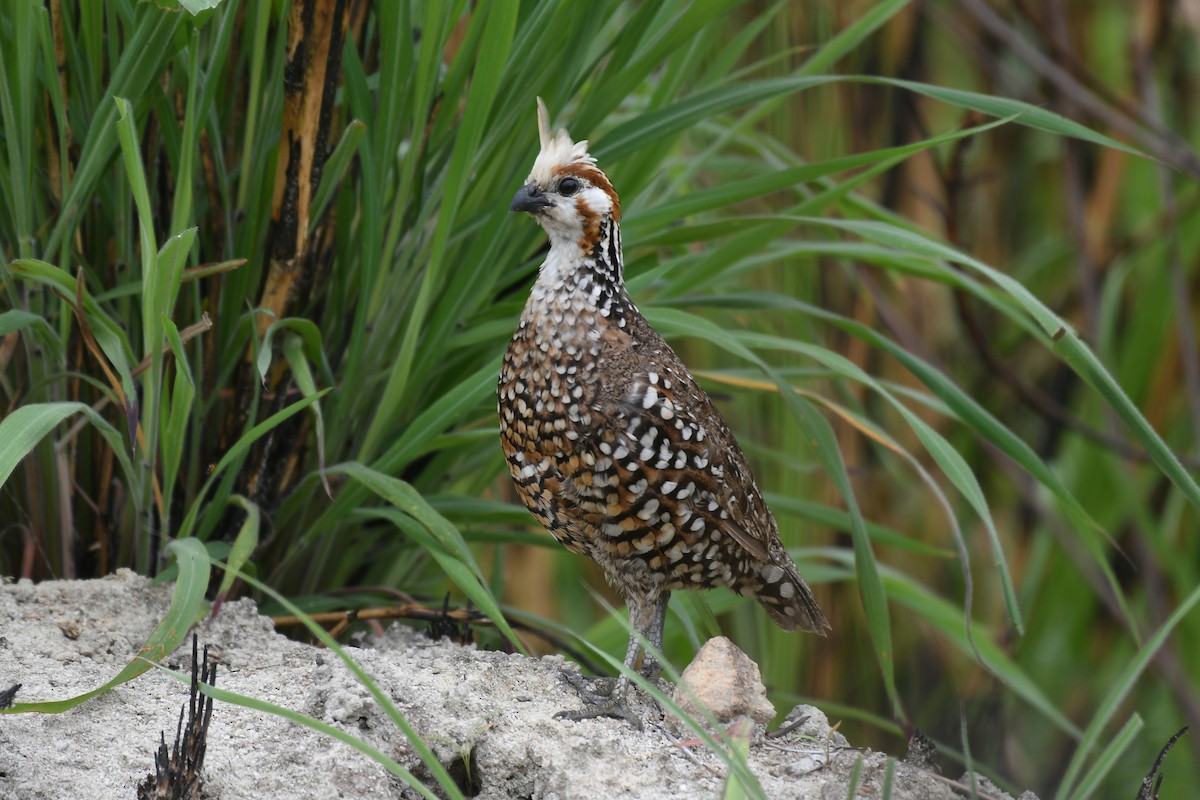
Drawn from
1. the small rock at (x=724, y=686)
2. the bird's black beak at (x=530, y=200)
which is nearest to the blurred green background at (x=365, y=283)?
the bird's black beak at (x=530, y=200)

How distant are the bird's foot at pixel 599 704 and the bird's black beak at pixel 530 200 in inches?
32.1

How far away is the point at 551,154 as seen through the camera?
7.62ft

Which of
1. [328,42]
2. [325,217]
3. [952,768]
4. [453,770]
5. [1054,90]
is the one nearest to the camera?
[453,770]

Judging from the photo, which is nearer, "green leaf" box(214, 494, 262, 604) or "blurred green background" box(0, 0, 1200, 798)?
"green leaf" box(214, 494, 262, 604)

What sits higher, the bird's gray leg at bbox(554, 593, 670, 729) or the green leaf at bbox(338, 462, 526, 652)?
the green leaf at bbox(338, 462, 526, 652)

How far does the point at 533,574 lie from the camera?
17.2ft

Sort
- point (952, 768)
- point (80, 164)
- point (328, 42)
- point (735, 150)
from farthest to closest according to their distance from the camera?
1. point (735, 150)
2. point (952, 768)
3. point (328, 42)
4. point (80, 164)

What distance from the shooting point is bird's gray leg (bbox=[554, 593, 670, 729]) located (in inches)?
80.9

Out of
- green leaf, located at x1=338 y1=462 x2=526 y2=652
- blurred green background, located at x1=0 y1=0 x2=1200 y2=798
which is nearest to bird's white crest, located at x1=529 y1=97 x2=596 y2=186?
blurred green background, located at x1=0 y1=0 x2=1200 y2=798

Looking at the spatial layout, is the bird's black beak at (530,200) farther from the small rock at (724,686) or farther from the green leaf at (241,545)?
the small rock at (724,686)

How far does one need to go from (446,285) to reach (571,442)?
63 centimetres

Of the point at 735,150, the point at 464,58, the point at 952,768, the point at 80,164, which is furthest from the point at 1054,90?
the point at 80,164

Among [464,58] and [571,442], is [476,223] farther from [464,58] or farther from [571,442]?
[571,442]

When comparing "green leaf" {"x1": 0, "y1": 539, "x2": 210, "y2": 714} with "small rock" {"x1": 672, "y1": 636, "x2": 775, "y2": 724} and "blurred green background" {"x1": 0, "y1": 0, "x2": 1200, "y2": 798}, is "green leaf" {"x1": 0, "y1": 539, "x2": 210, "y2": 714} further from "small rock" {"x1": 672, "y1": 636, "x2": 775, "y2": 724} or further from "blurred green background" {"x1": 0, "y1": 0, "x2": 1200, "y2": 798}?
"small rock" {"x1": 672, "y1": 636, "x2": 775, "y2": 724}
